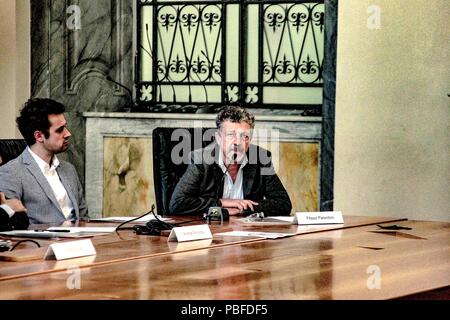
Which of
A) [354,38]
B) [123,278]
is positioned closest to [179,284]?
[123,278]

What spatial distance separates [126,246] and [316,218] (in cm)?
123

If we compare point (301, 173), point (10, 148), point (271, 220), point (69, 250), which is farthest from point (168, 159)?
point (69, 250)

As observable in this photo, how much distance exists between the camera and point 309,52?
7367mm

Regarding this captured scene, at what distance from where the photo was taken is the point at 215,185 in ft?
18.0

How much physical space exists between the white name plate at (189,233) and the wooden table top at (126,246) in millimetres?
35

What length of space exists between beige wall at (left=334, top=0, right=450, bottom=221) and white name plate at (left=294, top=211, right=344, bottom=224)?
1.84 m

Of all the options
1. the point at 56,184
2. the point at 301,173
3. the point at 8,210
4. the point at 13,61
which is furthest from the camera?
the point at 13,61

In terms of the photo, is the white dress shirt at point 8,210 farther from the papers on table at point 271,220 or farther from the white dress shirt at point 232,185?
the white dress shirt at point 232,185

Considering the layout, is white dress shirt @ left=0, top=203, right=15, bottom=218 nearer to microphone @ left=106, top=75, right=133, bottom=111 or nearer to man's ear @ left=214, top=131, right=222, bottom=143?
man's ear @ left=214, top=131, right=222, bottom=143

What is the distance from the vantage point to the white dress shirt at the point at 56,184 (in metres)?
5.06

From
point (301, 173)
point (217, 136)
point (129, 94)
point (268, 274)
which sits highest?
point (129, 94)

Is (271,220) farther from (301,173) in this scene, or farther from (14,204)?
(301,173)
